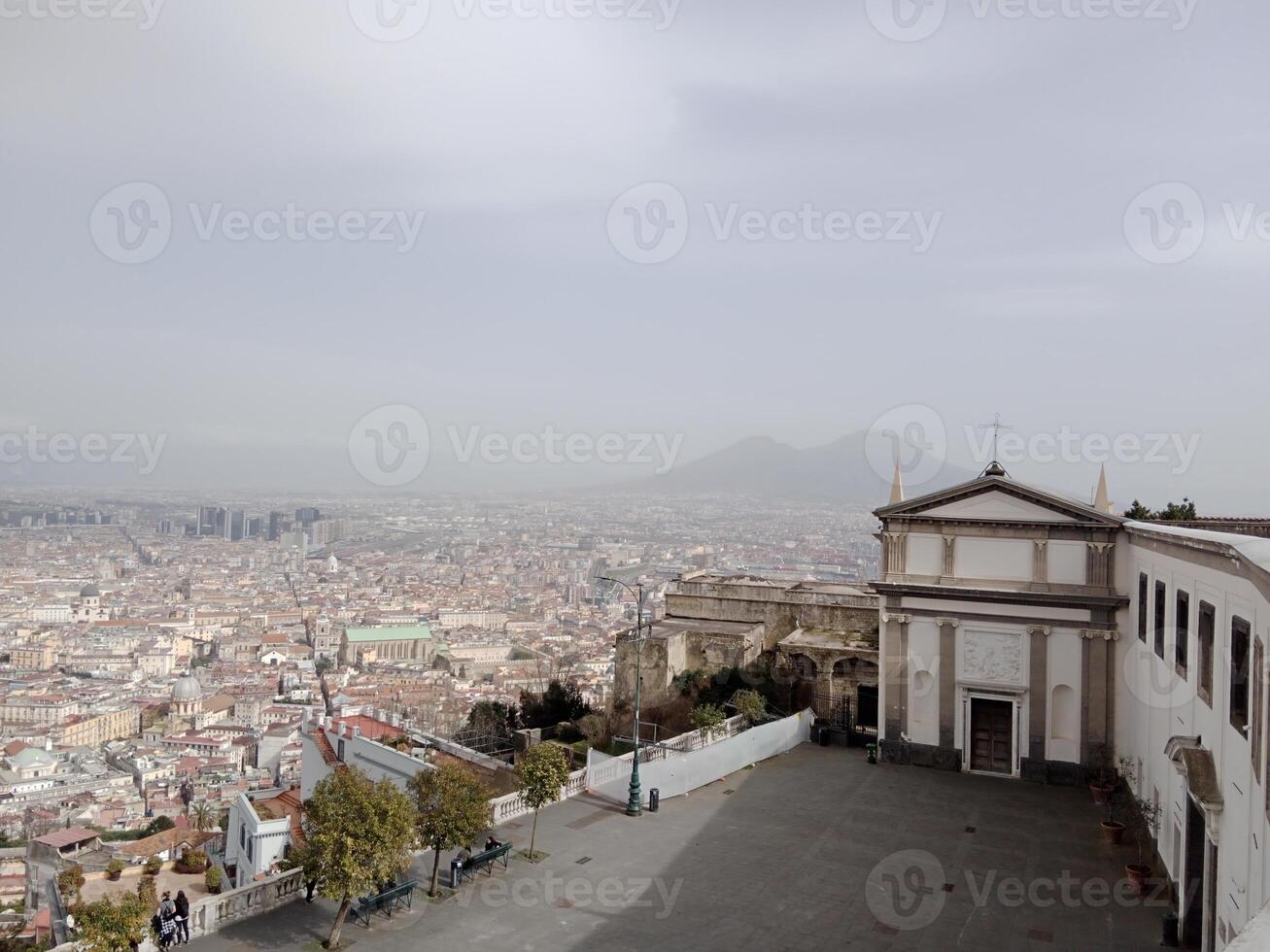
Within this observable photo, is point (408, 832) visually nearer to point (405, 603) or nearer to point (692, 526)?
point (692, 526)

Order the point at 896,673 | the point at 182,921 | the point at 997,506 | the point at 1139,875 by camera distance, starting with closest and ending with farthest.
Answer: the point at 182,921, the point at 1139,875, the point at 997,506, the point at 896,673

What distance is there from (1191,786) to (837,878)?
21.0 ft

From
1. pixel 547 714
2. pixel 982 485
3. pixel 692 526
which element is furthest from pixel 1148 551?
pixel 692 526

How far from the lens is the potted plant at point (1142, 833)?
15.6 meters

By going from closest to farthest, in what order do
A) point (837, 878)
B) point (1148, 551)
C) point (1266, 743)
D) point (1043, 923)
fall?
point (1266, 743) < point (1043, 923) < point (837, 878) < point (1148, 551)

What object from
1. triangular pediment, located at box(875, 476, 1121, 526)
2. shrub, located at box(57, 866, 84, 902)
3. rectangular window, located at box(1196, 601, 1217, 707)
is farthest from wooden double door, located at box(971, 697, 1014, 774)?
shrub, located at box(57, 866, 84, 902)

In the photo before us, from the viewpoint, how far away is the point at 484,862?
15.6 meters

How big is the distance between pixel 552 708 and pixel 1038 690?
16.8m

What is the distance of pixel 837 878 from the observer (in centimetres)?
1600

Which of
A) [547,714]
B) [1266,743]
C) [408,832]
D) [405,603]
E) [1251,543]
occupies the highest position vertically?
[1251,543]

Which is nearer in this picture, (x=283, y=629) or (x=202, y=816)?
(x=202, y=816)

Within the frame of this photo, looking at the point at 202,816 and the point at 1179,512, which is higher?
the point at 1179,512

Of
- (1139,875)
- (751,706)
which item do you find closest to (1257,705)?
(1139,875)

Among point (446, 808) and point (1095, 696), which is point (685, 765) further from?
point (1095, 696)
